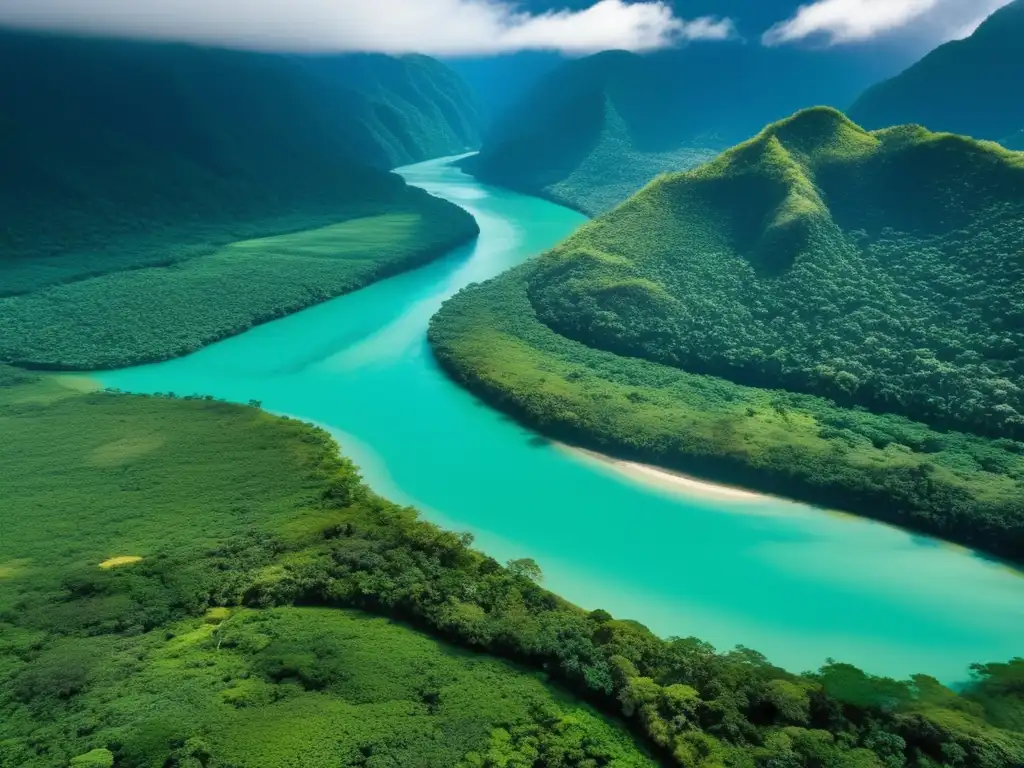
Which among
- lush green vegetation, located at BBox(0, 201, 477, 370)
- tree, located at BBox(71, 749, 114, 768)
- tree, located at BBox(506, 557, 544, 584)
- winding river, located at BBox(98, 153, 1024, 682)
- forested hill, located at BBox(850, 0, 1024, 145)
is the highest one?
forested hill, located at BBox(850, 0, 1024, 145)

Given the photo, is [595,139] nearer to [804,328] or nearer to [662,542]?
[804,328]

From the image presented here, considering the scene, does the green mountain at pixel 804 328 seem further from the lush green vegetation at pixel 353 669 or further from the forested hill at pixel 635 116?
the forested hill at pixel 635 116

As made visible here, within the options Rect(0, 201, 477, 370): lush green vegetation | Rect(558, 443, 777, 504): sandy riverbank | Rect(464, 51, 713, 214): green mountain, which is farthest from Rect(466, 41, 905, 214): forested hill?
Rect(558, 443, 777, 504): sandy riverbank

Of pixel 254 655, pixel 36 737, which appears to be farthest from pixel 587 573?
pixel 36 737

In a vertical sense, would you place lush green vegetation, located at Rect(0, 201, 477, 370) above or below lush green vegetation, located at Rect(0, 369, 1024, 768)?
below

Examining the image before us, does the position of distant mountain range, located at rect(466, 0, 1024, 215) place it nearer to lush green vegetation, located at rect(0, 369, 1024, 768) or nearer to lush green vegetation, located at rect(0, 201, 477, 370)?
lush green vegetation, located at rect(0, 201, 477, 370)

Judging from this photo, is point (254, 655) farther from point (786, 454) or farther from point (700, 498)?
point (786, 454)

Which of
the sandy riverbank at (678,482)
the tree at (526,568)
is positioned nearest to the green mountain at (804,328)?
the sandy riverbank at (678,482)
